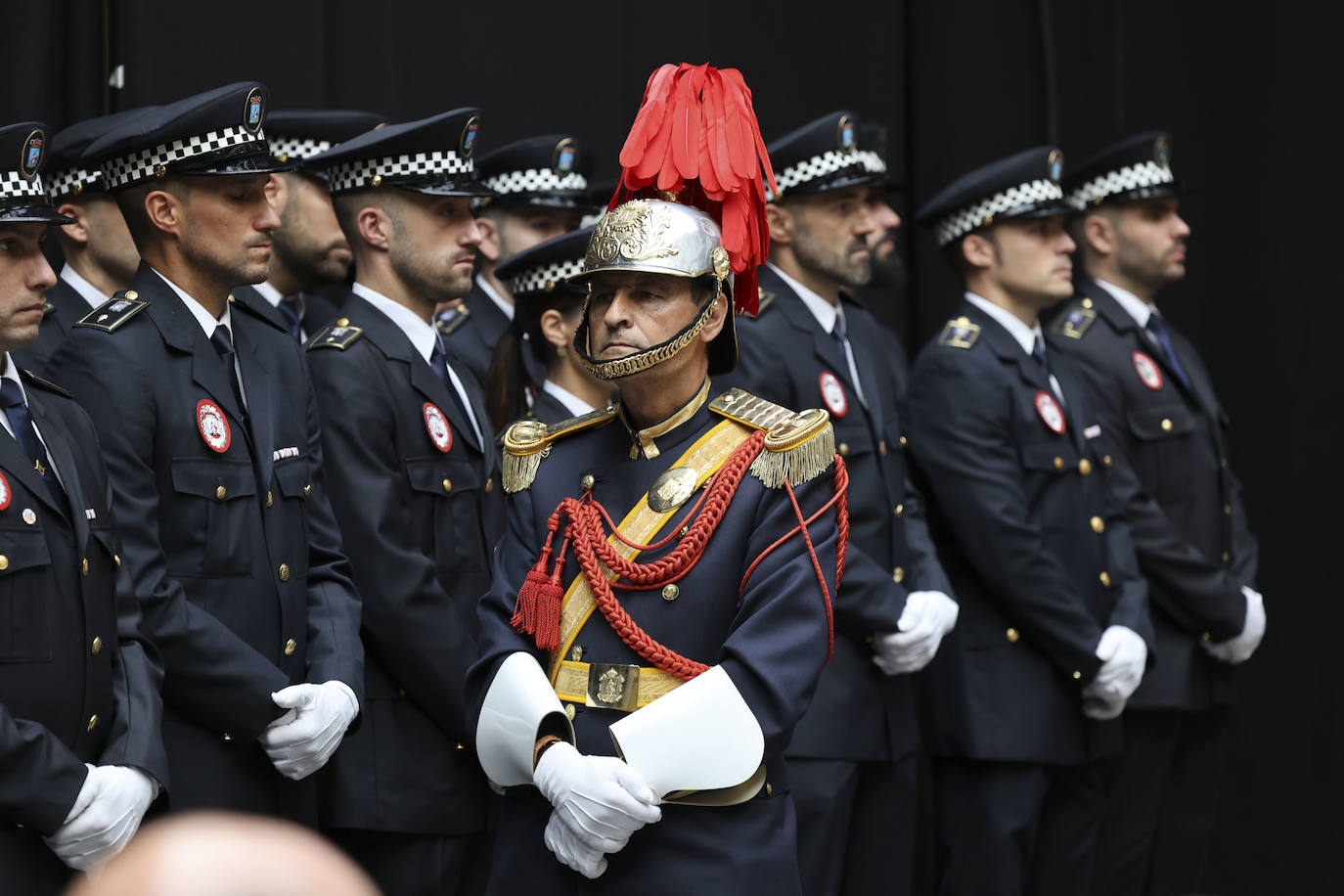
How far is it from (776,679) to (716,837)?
0.26m

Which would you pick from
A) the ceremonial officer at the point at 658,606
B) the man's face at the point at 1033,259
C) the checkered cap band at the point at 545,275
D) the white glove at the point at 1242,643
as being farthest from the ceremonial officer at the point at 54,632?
the white glove at the point at 1242,643

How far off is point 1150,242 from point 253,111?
9.76ft

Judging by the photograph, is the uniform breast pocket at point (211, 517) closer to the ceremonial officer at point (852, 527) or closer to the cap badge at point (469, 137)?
the cap badge at point (469, 137)

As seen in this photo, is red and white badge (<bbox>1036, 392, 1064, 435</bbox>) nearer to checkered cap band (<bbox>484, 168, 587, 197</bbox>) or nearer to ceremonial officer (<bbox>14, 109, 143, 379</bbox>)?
checkered cap band (<bbox>484, 168, 587, 197</bbox>)

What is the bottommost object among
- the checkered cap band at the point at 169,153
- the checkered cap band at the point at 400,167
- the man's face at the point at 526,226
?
the man's face at the point at 526,226

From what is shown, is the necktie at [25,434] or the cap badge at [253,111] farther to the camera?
the cap badge at [253,111]

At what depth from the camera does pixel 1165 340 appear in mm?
5164

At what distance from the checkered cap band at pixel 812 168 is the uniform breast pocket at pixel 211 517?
6.26 feet

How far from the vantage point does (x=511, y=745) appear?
2643mm

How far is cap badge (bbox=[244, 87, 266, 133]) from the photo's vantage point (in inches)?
131

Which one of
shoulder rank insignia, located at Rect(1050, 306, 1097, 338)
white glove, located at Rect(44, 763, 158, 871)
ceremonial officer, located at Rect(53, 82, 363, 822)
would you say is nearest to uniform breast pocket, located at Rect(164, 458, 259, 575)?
ceremonial officer, located at Rect(53, 82, 363, 822)

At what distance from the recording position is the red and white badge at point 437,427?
143 inches

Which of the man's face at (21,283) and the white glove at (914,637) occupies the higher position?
the man's face at (21,283)

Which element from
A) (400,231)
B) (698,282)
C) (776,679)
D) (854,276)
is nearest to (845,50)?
(854,276)
